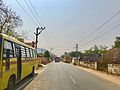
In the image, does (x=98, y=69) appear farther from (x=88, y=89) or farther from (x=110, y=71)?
(x=88, y=89)

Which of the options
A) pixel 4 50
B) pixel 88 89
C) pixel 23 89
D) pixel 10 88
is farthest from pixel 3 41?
pixel 88 89

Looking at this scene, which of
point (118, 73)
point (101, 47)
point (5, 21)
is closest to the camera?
point (118, 73)

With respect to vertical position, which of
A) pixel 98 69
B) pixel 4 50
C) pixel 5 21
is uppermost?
pixel 5 21

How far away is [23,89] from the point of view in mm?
14164

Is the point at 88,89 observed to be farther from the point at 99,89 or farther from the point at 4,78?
the point at 4,78

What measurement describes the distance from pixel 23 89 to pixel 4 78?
3861 millimetres

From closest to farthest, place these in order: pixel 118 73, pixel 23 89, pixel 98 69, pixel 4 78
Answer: pixel 4 78 → pixel 23 89 → pixel 118 73 → pixel 98 69

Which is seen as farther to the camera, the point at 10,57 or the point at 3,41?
the point at 10,57

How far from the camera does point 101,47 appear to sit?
15300cm

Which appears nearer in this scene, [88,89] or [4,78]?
[4,78]

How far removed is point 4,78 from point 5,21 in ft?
65.1

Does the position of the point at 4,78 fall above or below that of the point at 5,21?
below

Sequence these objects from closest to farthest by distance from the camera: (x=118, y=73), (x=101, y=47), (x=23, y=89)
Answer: (x=23, y=89) < (x=118, y=73) < (x=101, y=47)

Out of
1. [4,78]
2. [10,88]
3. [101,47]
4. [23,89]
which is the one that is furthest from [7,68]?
[101,47]
